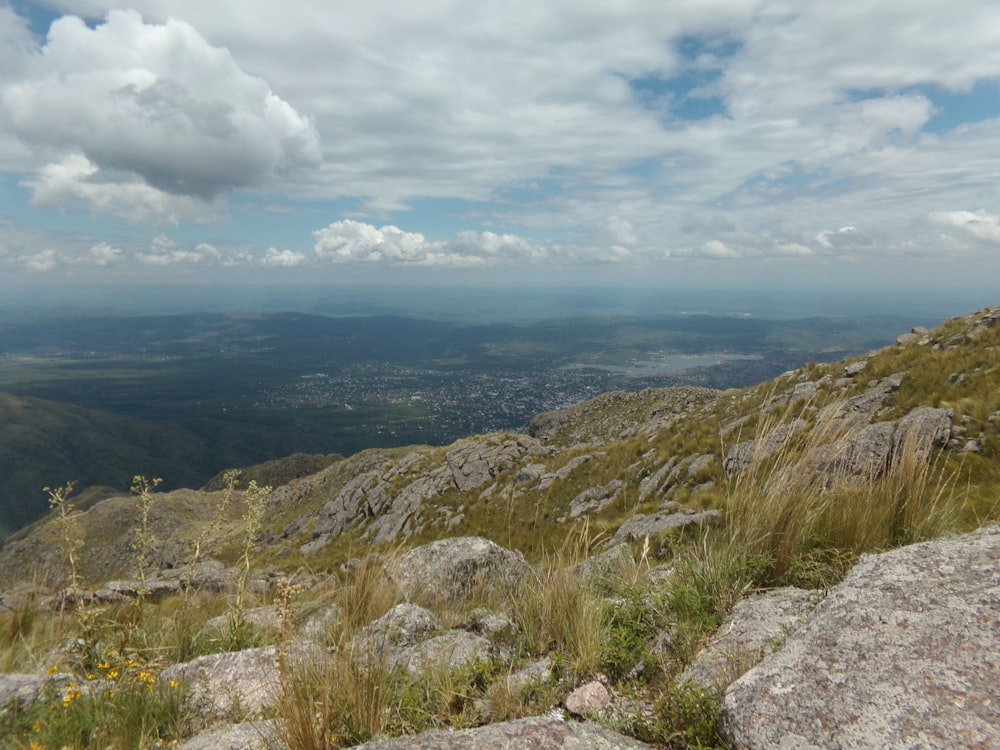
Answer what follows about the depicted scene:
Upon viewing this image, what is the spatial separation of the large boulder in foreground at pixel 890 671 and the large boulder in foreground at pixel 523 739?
682 mm

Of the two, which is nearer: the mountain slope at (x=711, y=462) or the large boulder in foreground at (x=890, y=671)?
the large boulder in foreground at (x=890, y=671)

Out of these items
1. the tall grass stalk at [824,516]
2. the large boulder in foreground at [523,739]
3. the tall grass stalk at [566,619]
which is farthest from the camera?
the tall grass stalk at [824,516]

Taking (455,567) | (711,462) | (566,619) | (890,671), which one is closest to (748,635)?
(890,671)

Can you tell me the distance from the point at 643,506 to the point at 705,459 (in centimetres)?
283

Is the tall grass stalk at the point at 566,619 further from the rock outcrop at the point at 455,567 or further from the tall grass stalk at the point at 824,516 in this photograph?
the rock outcrop at the point at 455,567

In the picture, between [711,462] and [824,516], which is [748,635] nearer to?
[824,516]

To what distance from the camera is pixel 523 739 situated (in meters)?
2.62

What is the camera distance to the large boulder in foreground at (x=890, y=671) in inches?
88.7

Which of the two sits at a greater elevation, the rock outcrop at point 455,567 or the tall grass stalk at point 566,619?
the tall grass stalk at point 566,619

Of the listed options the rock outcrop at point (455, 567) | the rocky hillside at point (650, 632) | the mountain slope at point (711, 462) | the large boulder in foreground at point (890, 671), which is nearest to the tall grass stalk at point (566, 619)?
the rocky hillside at point (650, 632)

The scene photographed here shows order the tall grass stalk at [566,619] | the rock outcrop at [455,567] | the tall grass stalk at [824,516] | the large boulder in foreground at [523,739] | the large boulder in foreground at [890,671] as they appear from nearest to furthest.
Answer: the large boulder in foreground at [890,671] < the large boulder in foreground at [523,739] < the tall grass stalk at [566,619] < the tall grass stalk at [824,516] < the rock outcrop at [455,567]

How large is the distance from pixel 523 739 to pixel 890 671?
2.03m

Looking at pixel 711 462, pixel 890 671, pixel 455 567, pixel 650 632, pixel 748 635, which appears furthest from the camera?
pixel 711 462

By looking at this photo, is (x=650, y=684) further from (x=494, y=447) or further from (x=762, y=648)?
(x=494, y=447)
